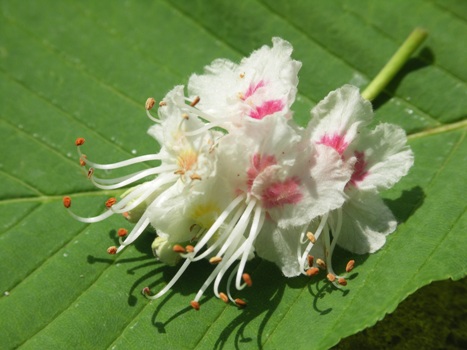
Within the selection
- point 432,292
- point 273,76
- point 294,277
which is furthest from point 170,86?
point 432,292

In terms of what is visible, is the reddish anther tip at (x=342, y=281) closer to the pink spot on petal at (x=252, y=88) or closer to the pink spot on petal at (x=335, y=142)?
the pink spot on petal at (x=335, y=142)

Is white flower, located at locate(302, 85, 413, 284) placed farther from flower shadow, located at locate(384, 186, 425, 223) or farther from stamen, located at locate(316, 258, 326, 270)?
flower shadow, located at locate(384, 186, 425, 223)

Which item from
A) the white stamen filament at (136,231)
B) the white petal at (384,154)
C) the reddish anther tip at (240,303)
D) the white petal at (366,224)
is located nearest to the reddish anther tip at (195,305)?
the reddish anther tip at (240,303)

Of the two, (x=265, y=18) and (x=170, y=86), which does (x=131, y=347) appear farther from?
(x=265, y=18)

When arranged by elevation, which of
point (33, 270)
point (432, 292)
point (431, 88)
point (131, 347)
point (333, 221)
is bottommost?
point (33, 270)

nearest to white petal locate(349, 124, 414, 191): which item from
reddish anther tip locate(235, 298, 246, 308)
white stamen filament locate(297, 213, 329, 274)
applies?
white stamen filament locate(297, 213, 329, 274)

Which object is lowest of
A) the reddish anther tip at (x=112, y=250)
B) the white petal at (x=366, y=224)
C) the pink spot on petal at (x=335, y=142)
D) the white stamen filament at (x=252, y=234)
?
the reddish anther tip at (x=112, y=250)
